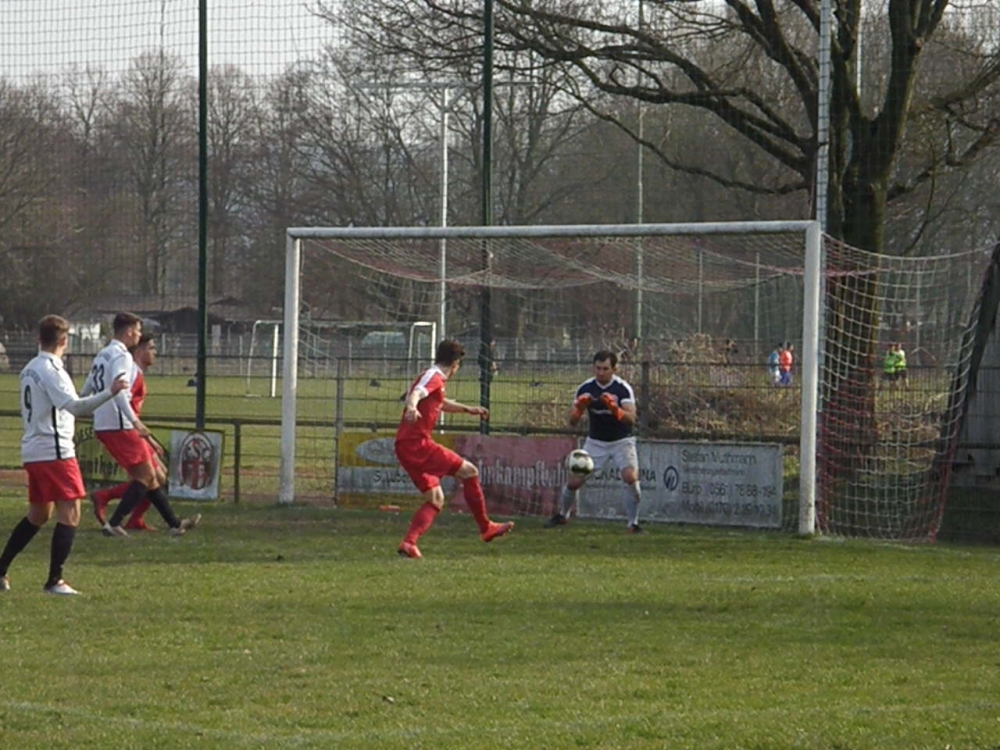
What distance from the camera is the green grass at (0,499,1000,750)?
22.6 ft

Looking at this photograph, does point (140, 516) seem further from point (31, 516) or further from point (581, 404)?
point (581, 404)

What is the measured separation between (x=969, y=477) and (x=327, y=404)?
7556 mm

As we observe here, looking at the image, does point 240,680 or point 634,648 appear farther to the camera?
point 634,648

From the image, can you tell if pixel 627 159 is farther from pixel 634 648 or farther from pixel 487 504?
pixel 634 648

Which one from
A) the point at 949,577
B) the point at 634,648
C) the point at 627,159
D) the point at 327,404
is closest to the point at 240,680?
the point at 634,648

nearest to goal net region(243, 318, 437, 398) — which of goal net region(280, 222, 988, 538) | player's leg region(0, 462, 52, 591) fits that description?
goal net region(280, 222, 988, 538)

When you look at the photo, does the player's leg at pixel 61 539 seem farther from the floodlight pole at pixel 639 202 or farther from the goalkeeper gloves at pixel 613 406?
the floodlight pole at pixel 639 202

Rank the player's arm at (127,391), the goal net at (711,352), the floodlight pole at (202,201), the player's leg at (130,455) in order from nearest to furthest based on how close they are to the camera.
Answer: the player's arm at (127,391) → the player's leg at (130,455) → the goal net at (711,352) → the floodlight pole at (202,201)

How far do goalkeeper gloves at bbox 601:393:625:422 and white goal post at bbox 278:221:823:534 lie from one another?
170 centimetres

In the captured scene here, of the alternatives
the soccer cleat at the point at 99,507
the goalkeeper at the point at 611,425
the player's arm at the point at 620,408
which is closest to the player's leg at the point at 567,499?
the goalkeeper at the point at 611,425

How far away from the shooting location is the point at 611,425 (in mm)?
15375

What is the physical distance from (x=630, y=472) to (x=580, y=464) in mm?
555

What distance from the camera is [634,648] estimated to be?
29.5 feet

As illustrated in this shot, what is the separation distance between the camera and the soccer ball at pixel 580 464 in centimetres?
1494
